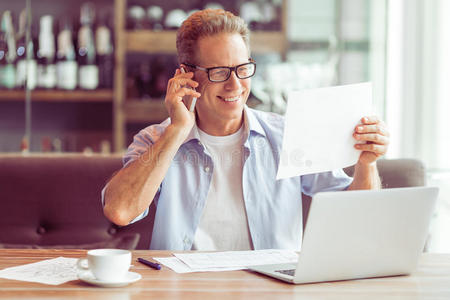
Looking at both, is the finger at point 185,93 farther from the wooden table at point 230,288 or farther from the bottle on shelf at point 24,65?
the bottle on shelf at point 24,65

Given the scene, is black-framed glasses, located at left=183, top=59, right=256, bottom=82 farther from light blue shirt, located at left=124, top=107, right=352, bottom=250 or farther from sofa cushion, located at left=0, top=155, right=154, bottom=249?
sofa cushion, located at left=0, top=155, right=154, bottom=249

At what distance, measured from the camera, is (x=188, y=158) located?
1.67m

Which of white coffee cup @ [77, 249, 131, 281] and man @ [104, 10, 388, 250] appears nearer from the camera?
white coffee cup @ [77, 249, 131, 281]

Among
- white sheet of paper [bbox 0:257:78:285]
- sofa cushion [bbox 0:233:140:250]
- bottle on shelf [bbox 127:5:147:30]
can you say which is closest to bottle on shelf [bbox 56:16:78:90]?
bottle on shelf [bbox 127:5:147:30]

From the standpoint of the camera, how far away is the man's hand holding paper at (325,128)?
4.13 ft

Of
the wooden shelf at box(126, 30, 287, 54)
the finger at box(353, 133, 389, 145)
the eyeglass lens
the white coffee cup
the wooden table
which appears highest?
the wooden shelf at box(126, 30, 287, 54)

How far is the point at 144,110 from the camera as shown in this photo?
12.3 feet

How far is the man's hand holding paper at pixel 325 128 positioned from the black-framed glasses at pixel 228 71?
360 millimetres

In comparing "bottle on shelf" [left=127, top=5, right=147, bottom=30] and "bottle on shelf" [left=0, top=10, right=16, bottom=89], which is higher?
"bottle on shelf" [left=127, top=5, right=147, bottom=30]

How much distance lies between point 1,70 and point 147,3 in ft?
3.32

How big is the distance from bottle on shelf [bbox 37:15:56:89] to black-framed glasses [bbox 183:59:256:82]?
2376mm

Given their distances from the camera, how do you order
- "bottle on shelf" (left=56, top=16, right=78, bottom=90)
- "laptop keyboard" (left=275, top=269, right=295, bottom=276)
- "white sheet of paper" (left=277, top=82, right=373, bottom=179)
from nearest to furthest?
"laptop keyboard" (left=275, top=269, right=295, bottom=276), "white sheet of paper" (left=277, top=82, right=373, bottom=179), "bottle on shelf" (left=56, top=16, right=78, bottom=90)

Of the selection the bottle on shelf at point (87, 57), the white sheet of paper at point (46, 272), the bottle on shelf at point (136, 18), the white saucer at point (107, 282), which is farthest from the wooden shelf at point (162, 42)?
the white saucer at point (107, 282)

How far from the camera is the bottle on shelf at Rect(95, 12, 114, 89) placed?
3.75m
